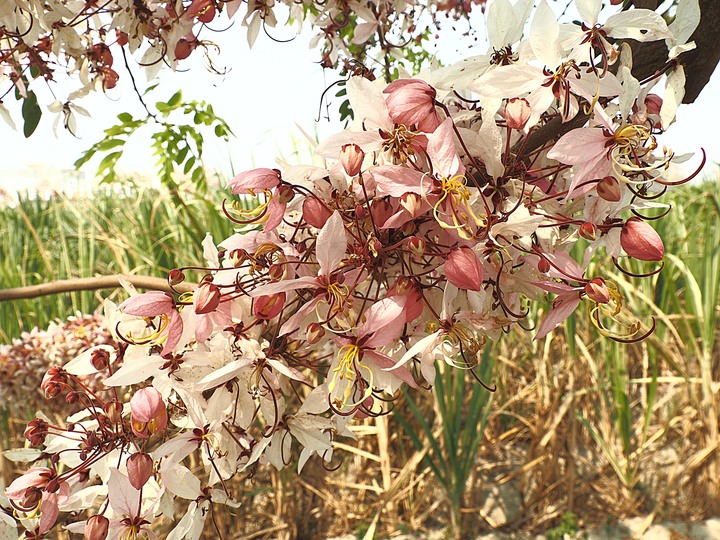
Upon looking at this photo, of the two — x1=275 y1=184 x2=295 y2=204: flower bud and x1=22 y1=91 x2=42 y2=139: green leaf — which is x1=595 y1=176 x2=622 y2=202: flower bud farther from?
x1=22 y1=91 x2=42 y2=139: green leaf

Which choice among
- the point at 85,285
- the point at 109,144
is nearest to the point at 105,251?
the point at 109,144

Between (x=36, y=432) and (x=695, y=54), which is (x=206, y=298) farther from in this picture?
(x=695, y=54)

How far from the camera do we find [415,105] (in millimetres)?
454

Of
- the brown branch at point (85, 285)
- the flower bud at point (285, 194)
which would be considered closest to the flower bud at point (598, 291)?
the flower bud at point (285, 194)

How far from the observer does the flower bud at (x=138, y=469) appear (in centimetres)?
53

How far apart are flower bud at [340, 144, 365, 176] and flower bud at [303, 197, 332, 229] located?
0.15 ft

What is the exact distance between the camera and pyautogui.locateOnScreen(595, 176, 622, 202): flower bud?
17.3 inches

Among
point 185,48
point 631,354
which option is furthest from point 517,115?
point 631,354

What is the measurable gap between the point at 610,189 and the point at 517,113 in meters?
0.08

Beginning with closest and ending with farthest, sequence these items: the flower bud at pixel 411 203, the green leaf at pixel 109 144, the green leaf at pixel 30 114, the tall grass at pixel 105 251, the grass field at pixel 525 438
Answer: the flower bud at pixel 411 203 < the green leaf at pixel 30 114 < the green leaf at pixel 109 144 < the grass field at pixel 525 438 < the tall grass at pixel 105 251

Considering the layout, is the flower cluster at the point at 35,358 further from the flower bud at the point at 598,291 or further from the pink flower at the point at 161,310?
the flower bud at the point at 598,291

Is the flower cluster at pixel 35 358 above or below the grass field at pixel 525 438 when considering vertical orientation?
above

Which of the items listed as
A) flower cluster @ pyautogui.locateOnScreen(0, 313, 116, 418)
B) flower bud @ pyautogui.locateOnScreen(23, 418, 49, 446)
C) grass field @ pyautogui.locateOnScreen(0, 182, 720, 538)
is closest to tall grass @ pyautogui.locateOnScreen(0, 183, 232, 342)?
grass field @ pyautogui.locateOnScreen(0, 182, 720, 538)

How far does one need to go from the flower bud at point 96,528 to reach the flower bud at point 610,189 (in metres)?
0.49
